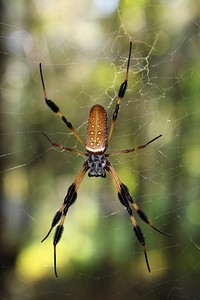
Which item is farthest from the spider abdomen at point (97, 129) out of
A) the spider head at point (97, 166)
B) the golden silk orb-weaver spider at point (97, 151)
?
the spider head at point (97, 166)

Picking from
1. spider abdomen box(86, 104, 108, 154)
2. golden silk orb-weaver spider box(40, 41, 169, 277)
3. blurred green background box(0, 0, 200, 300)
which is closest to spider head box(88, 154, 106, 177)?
golden silk orb-weaver spider box(40, 41, 169, 277)

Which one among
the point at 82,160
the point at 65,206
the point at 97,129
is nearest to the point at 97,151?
the point at 97,129

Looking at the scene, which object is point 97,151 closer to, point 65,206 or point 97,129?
point 97,129

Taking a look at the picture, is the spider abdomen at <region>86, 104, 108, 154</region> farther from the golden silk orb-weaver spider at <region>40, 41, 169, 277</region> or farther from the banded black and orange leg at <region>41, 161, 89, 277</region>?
the banded black and orange leg at <region>41, 161, 89, 277</region>

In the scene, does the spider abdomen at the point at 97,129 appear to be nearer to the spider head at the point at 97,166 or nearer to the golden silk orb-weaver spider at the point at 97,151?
the golden silk orb-weaver spider at the point at 97,151

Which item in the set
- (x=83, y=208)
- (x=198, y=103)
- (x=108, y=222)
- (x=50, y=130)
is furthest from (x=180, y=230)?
(x=50, y=130)

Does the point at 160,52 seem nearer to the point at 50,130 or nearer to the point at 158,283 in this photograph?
the point at 50,130
